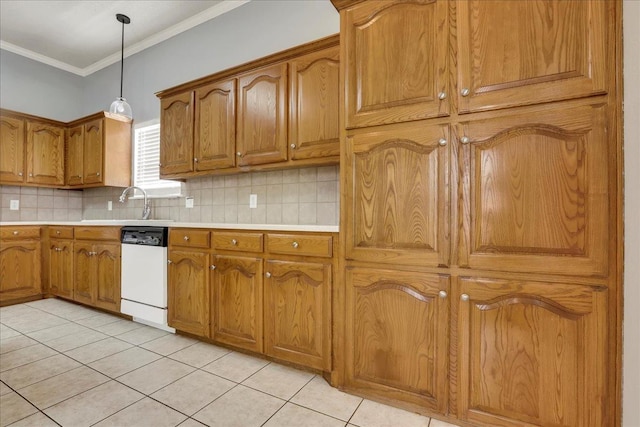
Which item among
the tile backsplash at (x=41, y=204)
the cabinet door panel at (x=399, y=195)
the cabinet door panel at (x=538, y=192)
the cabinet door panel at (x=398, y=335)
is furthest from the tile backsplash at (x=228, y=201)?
the cabinet door panel at (x=538, y=192)

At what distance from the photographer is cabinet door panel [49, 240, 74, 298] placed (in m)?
3.18

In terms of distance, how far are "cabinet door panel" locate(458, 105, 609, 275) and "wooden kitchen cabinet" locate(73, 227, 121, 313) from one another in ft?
9.37

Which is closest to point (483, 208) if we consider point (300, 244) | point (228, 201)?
point (300, 244)

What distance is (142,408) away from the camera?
152 centimetres

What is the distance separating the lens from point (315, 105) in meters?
2.10

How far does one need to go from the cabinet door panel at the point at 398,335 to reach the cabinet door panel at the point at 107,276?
7.39 feet

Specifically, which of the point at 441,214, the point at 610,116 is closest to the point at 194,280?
the point at 441,214

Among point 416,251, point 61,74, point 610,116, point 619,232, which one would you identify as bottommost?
point 416,251

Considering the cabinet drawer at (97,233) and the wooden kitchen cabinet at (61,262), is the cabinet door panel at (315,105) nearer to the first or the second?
the cabinet drawer at (97,233)

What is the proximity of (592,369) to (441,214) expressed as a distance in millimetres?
789

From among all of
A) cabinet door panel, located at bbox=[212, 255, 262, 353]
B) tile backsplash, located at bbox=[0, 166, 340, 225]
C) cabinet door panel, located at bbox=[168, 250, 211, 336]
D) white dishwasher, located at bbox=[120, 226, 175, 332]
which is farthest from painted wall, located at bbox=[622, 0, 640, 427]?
white dishwasher, located at bbox=[120, 226, 175, 332]

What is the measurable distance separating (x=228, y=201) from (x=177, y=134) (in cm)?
73

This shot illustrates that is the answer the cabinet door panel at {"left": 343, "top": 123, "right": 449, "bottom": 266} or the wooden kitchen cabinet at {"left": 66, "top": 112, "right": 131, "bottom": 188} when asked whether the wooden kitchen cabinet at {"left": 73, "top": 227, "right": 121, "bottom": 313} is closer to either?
the wooden kitchen cabinet at {"left": 66, "top": 112, "right": 131, "bottom": 188}

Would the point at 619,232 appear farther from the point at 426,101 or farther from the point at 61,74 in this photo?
the point at 61,74
